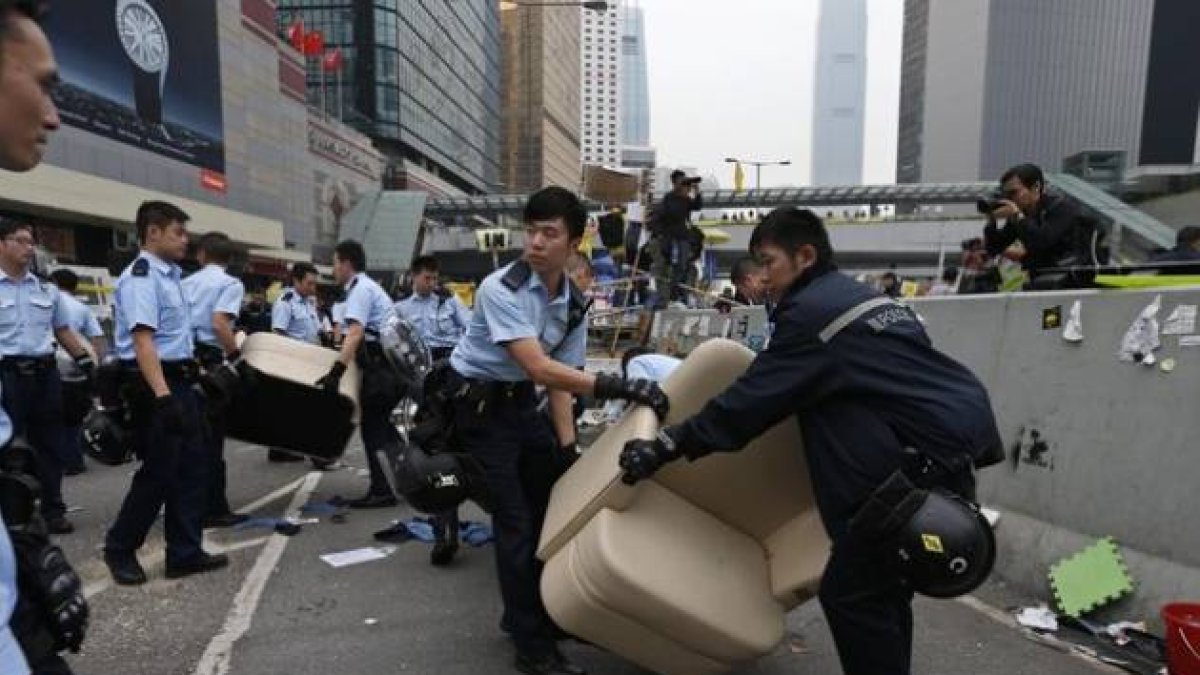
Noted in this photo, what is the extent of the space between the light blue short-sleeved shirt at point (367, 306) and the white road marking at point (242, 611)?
1.58m

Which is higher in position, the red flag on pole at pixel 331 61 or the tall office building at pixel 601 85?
the tall office building at pixel 601 85

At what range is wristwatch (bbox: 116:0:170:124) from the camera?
1102 inches

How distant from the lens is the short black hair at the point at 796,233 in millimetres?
2453

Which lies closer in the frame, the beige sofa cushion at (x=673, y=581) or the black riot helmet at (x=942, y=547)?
the black riot helmet at (x=942, y=547)

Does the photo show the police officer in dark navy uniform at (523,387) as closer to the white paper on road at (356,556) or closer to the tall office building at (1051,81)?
the white paper on road at (356,556)

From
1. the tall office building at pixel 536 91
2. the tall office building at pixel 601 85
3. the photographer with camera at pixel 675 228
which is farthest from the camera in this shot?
the tall office building at pixel 601 85

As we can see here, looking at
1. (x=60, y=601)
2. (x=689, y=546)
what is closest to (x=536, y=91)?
(x=689, y=546)

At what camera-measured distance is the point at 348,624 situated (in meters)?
3.54

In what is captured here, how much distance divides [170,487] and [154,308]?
3.14 ft

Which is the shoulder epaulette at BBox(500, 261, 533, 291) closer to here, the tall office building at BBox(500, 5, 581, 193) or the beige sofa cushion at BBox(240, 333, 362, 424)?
the beige sofa cushion at BBox(240, 333, 362, 424)

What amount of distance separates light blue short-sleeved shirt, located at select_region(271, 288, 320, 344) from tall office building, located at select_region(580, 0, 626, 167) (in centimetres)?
11213

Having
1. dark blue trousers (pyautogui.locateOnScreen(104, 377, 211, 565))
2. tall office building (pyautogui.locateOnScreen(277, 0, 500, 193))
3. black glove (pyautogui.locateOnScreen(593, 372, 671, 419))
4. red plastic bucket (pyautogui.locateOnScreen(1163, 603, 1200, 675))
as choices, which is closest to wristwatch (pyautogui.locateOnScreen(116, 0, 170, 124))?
dark blue trousers (pyautogui.locateOnScreen(104, 377, 211, 565))

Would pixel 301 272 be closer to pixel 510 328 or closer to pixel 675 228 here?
pixel 675 228

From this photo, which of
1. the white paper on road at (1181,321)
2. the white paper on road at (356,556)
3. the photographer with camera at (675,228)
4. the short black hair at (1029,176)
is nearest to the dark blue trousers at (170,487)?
the white paper on road at (356,556)
